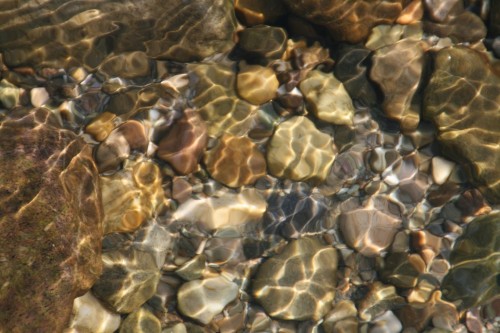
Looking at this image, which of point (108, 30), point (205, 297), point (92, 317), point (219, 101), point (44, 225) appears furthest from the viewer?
point (219, 101)

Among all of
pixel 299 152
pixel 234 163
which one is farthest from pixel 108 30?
pixel 299 152

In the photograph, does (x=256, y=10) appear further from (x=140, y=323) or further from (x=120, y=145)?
(x=140, y=323)

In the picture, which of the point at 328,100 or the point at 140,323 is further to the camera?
the point at 328,100

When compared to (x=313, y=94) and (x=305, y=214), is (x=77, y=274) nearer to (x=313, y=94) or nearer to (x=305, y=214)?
(x=305, y=214)

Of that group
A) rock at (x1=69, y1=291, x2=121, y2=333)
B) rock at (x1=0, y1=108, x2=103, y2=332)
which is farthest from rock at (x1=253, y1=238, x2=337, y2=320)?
rock at (x1=0, y1=108, x2=103, y2=332)

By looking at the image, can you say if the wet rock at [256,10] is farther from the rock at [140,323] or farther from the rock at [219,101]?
the rock at [140,323]

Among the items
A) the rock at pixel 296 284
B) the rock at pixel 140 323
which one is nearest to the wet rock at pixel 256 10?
the rock at pixel 296 284
